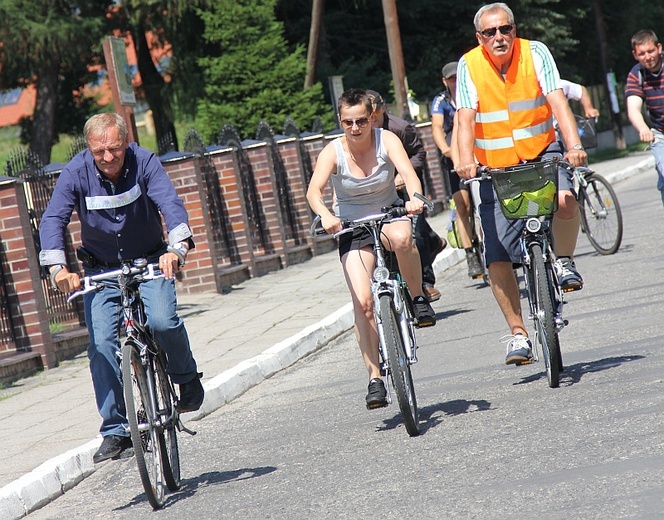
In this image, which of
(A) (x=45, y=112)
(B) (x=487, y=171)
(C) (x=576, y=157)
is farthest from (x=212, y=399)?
(A) (x=45, y=112)

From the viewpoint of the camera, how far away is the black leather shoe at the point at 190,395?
6.67 meters

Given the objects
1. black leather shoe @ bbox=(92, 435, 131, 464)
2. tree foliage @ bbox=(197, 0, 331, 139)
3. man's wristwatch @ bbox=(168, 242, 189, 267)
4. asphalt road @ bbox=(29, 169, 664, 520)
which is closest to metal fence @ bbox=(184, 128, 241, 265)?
asphalt road @ bbox=(29, 169, 664, 520)

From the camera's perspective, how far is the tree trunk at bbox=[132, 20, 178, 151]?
1286 inches

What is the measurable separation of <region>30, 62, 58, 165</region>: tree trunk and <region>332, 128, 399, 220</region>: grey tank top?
25304 mm

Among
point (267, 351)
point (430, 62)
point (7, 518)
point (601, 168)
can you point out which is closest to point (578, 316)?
point (267, 351)

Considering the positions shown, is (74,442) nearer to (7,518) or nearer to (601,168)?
(7,518)

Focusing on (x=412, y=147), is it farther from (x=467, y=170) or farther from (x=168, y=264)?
(x=168, y=264)

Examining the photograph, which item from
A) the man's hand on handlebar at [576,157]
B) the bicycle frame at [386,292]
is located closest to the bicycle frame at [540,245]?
the man's hand on handlebar at [576,157]

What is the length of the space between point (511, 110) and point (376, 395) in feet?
6.04

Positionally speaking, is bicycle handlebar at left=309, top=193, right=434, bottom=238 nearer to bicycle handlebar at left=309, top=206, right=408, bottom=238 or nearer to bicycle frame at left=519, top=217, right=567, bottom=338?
bicycle handlebar at left=309, top=206, right=408, bottom=238

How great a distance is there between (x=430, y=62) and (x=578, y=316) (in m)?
28.3

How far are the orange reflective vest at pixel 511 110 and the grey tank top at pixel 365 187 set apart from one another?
24.5 inches

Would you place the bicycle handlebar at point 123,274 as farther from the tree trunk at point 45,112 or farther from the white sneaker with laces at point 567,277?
the tree trunk at point 45,112

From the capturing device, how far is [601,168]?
105 ft
